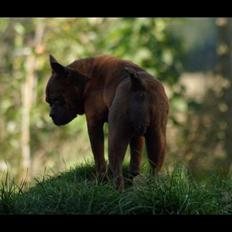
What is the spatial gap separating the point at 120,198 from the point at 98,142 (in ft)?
3.82

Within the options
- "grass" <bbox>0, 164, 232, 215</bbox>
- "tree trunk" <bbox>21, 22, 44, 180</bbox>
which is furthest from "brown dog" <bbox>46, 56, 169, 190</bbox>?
"tree trunk" <bbox>21, 22, 44, 180</bbox>

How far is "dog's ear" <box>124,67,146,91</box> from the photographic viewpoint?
617 cm

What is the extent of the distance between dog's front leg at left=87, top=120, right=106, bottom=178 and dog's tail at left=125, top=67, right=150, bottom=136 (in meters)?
0.76

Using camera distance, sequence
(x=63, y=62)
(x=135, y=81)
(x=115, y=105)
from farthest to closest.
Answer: (x=63, y=62) → (x=115, y=105) → (x=135, y=81)

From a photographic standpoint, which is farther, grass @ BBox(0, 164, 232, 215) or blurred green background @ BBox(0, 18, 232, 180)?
blurred green background @ BBox(0, 18, 232, 180)

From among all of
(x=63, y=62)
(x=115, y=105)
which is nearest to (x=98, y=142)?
(x=115, y=105)

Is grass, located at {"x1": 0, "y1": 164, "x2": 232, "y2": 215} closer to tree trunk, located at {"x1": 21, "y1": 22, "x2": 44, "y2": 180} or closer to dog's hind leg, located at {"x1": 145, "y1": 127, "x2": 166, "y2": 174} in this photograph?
dog's hind leg, located at {"x1": 145, "y1": 127, "x2": 166, "y2": 174}

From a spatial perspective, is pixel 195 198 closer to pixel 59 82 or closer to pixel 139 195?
pixel 139 195

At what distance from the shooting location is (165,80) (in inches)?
543

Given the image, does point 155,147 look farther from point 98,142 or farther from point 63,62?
point 63,62

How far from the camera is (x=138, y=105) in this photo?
6.22m

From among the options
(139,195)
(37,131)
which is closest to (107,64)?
(139,195)

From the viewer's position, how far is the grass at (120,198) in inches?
227

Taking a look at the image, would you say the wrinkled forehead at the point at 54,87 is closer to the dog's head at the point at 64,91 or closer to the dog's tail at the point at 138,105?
the dog's head at the point at 64,91
